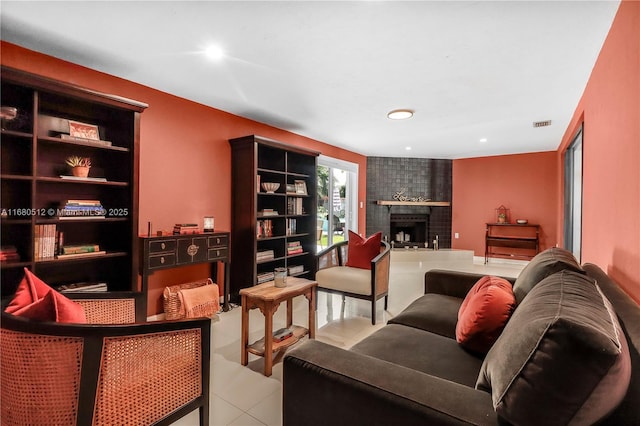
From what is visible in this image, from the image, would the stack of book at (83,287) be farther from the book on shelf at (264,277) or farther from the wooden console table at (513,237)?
the wooden console table at (513,237)

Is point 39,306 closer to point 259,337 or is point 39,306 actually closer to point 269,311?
point 269,311

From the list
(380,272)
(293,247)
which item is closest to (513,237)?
(380,272)

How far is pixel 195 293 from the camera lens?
3.17 meters

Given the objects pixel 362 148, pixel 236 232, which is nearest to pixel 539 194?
pixel 362 148

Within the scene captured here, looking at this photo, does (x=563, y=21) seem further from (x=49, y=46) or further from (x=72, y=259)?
(x=72, y=259)

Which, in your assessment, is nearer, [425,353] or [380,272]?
[425,353]

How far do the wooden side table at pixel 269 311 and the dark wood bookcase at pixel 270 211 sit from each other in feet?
3.84

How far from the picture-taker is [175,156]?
331 centimetres

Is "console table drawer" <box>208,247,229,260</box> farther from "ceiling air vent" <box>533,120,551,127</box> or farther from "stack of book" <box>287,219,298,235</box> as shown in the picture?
"ceiling air vent" <box>533,120,551,127</box>

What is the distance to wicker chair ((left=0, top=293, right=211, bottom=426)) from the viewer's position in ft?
3.79

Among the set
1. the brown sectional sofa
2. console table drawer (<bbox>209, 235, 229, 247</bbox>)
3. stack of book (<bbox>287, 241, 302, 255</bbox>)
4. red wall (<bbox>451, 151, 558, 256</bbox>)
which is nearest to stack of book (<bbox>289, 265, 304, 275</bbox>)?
stack of book (<bbox>287, 241, 302, 255</bbox>)

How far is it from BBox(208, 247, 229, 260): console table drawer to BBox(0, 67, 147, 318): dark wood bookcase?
75 cm

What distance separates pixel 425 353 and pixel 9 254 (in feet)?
9.11

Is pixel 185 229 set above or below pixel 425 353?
above
